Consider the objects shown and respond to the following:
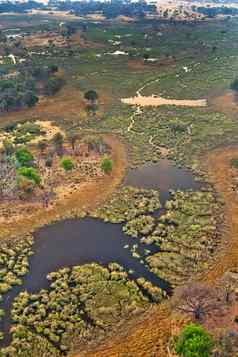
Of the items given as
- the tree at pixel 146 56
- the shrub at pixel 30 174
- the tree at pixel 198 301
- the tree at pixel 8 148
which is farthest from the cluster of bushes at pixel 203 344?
the tree at pixel 146 56

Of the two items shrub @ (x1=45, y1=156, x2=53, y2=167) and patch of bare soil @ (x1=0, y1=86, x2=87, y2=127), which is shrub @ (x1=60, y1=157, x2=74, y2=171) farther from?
patch of bare soil @ (x1=0, y1=86, x2=87, y2=127)

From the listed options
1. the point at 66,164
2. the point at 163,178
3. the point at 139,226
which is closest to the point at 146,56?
the point at 163,178

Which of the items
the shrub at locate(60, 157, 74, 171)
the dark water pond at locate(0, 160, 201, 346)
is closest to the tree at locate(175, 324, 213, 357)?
the dark water pond at locate(0, 160, 201, 346)

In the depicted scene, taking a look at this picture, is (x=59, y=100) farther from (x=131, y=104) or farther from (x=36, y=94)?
(x=131, y=104)

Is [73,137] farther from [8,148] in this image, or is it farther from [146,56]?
[146,56]

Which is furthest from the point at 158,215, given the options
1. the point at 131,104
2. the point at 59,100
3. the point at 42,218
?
the point at 59,100

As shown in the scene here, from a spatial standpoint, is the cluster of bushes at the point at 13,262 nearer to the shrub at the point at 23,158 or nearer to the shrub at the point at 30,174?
the shrub at the point at 30,174
